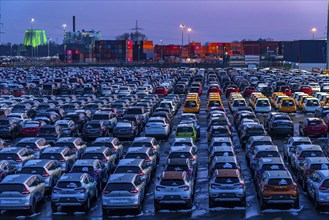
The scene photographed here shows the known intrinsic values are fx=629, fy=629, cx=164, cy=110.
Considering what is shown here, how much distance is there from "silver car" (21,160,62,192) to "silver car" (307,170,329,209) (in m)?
9.12

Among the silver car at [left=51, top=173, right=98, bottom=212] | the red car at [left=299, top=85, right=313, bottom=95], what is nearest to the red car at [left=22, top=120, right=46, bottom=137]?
the silver car at [left=51, top=173, right=98, bottom=212]

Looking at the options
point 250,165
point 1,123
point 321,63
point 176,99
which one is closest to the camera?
point 250,165

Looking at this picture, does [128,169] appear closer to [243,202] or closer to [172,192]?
[172,192]

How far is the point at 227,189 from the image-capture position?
65.4ft

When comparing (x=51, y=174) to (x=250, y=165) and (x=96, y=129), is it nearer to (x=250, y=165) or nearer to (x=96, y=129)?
(x=250, y=165)

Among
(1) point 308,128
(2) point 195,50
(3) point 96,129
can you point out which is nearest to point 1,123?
(3) point 96,129

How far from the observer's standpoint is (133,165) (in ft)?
72.8

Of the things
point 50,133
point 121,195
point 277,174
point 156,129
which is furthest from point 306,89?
point 121,195

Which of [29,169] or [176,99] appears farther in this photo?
[176,99]

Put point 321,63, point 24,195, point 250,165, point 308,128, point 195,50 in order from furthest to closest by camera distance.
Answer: point 195,50, point 321,63, point 308,128, point 250,165, point 24,195

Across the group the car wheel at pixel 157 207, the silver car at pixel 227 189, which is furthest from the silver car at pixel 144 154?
the silver car at pixel 227 189

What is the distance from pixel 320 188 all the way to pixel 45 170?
9.52 metres

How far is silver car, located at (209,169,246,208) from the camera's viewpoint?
65.3 ft

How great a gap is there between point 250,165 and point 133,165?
626 cm
